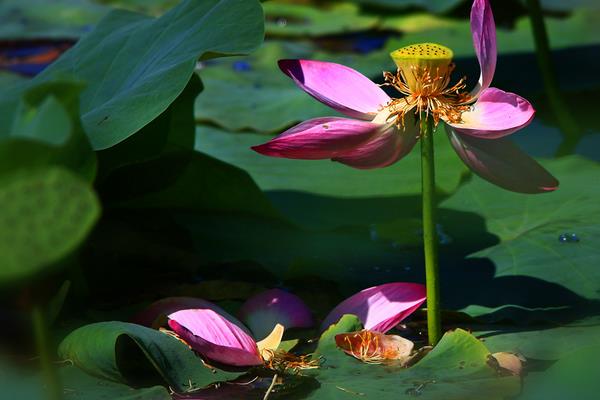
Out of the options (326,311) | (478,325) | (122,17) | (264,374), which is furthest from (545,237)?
(122,17)

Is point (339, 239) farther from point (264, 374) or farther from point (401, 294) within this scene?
point (264, 374)

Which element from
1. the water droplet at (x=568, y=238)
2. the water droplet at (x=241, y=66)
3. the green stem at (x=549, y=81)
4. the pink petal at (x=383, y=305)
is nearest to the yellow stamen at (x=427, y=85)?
the pink petal at (x=383, y=305)

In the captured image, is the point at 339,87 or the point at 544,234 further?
the point at 544,234

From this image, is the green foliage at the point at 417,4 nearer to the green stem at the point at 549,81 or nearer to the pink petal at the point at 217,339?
the green stem at the point at 549,81

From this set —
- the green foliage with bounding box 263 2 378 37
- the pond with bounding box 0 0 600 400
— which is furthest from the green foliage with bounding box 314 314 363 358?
the green foliage with bounding box 263 2 378 37

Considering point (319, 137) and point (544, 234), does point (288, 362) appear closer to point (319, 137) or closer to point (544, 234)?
point (319, 137)

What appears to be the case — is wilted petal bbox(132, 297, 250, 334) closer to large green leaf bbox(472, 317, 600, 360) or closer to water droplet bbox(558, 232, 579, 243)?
large green leaf bbox(472, 317, 600, 360)

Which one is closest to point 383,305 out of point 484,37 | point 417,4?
point 484,37
